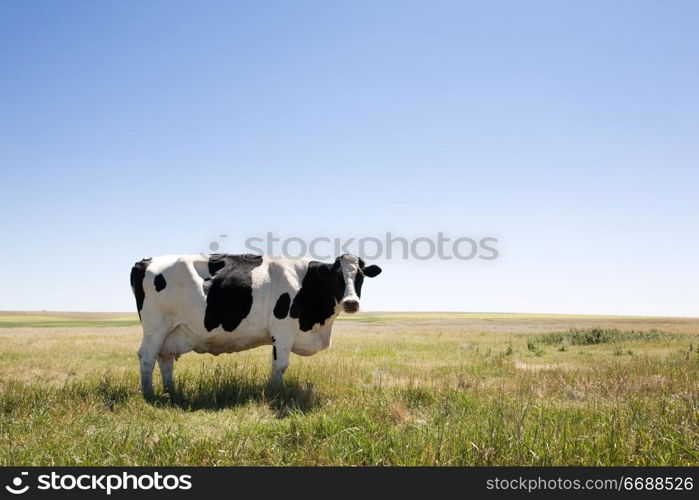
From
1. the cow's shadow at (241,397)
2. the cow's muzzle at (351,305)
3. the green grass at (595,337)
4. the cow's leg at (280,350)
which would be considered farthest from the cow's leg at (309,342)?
the green grass at (595,337)

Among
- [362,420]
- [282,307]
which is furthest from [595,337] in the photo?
→ [362,420]

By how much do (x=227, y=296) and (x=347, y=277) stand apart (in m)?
2.34

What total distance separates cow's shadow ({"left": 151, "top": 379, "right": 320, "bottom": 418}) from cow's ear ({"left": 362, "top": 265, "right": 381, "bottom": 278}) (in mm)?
2545

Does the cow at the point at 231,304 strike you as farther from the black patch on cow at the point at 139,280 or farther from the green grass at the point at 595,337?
the green grass at the point at 595,337

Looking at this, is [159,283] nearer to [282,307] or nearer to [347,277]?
[282,307]

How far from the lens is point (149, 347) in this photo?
8609mm

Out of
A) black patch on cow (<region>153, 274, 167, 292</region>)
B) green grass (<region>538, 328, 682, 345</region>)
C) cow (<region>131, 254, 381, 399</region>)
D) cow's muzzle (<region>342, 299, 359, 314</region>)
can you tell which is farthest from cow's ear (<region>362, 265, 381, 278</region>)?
green grass (<region>538, 328, 682, 345</region>)

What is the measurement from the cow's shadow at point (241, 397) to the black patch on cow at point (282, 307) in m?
1.29

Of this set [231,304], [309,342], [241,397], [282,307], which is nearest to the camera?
[241,397]

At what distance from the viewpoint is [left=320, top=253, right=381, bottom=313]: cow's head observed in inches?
336
